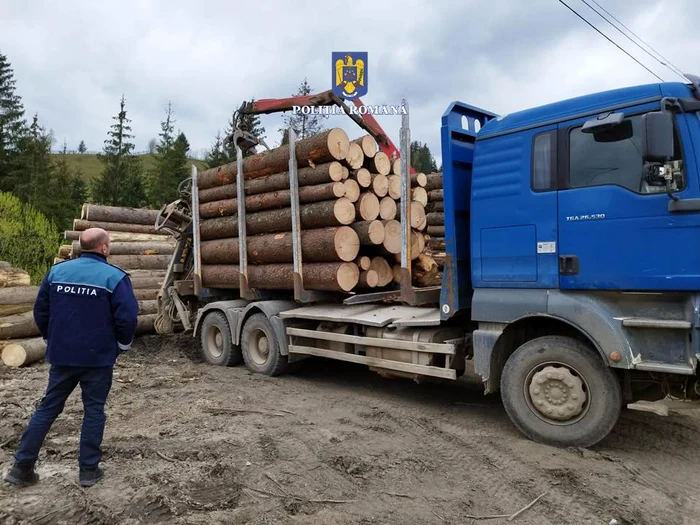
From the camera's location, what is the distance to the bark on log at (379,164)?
756 cm

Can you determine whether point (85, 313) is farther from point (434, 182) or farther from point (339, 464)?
point (434, 182)

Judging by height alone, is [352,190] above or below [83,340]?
above

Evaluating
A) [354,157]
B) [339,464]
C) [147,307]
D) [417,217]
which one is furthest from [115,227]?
[339,464]

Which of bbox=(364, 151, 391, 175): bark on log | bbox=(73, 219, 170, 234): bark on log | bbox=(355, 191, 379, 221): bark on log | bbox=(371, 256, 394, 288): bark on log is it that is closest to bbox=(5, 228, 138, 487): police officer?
bbox=(355, 191, 379, 221): bark on log

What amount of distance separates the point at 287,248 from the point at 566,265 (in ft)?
13.2

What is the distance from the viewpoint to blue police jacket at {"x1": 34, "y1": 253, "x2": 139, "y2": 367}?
13.0ft

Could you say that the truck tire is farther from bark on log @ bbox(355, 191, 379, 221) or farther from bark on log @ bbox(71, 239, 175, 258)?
bark on log @ bbox(71, 239, 175, 258)

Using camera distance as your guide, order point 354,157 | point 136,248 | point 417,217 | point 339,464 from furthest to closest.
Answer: point 136,248
point 417,217
point 354,157
point 339,464

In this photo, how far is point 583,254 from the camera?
469 cm

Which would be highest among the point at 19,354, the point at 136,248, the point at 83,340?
the point at 136,248

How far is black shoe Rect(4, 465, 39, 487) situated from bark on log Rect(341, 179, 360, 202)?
459 cm

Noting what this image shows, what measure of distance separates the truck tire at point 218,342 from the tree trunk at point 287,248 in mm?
986

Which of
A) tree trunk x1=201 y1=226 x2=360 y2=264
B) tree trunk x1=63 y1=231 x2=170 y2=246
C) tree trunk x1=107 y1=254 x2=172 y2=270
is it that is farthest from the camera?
tree trunk x1=63 y1=231 x2=170 y2=246

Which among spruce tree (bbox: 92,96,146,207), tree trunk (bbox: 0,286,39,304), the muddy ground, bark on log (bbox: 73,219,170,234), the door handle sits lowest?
the muddy ground
